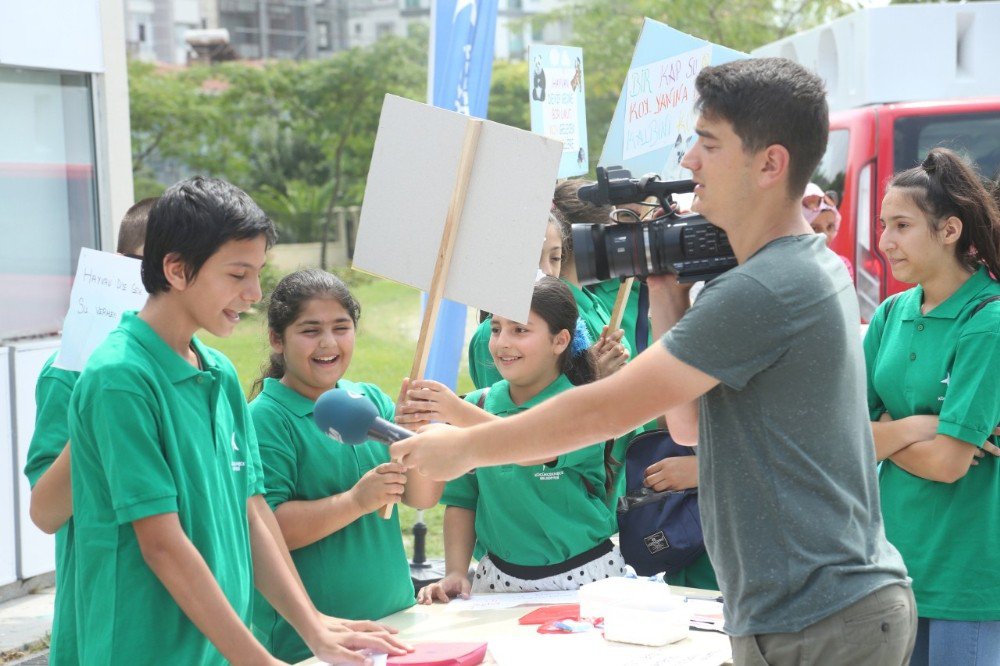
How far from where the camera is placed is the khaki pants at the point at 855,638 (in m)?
1.99

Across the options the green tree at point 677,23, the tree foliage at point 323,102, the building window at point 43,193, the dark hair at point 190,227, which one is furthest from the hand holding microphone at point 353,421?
the tree foliage at point 323,102

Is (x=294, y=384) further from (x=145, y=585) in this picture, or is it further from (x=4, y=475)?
(x=4, y=475)

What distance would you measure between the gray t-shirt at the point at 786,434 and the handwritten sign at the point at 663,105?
105 inches

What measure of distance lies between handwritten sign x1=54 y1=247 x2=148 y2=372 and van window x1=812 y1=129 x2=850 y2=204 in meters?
5.04

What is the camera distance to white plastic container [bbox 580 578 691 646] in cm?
282

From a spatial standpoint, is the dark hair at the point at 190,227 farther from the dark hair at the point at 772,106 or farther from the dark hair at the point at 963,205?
the dark hair at the point at 963,205

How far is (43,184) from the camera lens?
6.42 meters

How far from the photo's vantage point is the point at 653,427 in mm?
4172

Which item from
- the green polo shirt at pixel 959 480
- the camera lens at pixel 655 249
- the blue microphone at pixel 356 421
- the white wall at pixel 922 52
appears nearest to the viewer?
the camera lens at pixel 655 249

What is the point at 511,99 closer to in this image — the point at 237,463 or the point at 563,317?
the point at 563,317

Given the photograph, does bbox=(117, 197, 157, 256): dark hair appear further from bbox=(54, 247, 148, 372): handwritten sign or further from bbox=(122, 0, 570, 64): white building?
bbox=(122, 0, 570, 64): white building

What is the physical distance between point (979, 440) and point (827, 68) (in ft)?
19.0

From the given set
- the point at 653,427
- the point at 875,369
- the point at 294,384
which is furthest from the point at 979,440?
the point at 294,384

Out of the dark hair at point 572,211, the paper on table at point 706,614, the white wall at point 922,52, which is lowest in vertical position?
the paper on table at point 706,614
